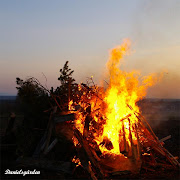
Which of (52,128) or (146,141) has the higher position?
(52,128)

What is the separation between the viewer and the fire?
6786 mm

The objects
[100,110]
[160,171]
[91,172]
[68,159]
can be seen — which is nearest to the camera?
[91,172]

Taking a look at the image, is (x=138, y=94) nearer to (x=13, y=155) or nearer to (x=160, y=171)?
(x=160, y=171)

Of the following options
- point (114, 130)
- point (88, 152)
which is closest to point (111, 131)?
point (114, 130)

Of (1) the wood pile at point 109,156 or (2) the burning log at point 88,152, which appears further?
(1) the wood pile at point 109,156

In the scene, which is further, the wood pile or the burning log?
the wood pile

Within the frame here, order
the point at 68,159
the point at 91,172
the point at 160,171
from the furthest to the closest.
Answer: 1. the point at 68,159
2. the point at 160,171
3. the point at 91,172

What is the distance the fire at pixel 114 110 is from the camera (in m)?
6.79

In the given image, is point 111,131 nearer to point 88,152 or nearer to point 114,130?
point 114,130

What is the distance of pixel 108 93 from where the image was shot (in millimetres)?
7691

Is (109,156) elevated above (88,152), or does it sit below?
below

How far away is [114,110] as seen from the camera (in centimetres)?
724

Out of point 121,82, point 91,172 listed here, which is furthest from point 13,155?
point 121,82

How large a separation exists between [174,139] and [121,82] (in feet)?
14.1
